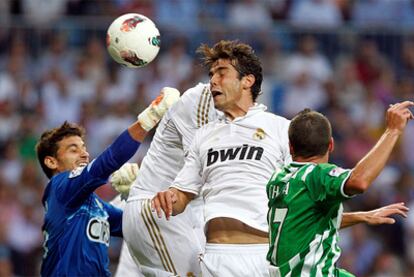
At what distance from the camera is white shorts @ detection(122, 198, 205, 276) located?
A: 8508 mm

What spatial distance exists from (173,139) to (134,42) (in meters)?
0.77

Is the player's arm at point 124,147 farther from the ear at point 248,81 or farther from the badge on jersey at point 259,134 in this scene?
the badge on jersey at point 259,134

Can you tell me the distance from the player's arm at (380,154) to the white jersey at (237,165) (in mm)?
1370

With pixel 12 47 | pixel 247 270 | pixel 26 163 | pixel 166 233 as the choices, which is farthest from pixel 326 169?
pixel 12 47

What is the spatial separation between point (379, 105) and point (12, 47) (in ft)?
16.4

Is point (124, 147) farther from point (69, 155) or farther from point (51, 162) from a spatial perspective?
point (51, 162)

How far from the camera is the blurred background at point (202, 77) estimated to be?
48.2ft

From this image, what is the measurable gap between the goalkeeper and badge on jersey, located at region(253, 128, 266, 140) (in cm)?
85

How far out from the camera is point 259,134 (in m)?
7.77

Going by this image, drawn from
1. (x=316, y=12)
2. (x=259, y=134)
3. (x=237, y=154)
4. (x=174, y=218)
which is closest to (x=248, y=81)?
(x=259, y=134)

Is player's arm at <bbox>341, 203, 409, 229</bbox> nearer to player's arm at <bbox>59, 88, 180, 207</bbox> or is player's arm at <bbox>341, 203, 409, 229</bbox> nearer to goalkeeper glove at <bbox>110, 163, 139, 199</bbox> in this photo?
player's arm at <bbox>59, 88, 180, 207</bbox>

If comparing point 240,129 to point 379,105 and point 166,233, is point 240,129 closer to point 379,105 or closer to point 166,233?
point 166,233

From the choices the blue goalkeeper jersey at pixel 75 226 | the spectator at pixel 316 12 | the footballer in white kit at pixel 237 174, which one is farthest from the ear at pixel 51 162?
the spectator at pixel 316 12

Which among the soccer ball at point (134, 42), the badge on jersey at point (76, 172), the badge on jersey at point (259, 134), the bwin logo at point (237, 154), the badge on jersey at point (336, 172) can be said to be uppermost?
the soccer ball at point (134, 42)
